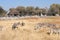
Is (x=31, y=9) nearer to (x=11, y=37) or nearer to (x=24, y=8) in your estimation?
(x=24, y=8)

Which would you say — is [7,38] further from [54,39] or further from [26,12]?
[26,12]

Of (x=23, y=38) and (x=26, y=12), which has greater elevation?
(x=23, y=38)

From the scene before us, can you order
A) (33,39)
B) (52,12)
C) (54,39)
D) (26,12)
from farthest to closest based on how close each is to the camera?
1. (26,12)
2. (52,12)
3. (54,39)
4. (33,39)

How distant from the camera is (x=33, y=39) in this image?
16.6 metres

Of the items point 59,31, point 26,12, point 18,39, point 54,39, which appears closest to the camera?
point 18,39

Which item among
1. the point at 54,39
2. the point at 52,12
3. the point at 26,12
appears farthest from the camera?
the point at 26,12

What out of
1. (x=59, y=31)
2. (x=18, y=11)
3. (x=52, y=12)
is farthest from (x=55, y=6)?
(x=59, y=31)

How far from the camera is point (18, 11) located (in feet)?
363

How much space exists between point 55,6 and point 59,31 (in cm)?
9376

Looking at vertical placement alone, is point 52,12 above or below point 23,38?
below

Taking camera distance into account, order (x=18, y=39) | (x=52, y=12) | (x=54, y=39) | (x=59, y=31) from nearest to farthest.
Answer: (x=18, y=39) < (x=54, y=39) < (x=59, y=31) < (x=52, y=12)

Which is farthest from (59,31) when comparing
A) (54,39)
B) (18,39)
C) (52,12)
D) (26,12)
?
(26,12)

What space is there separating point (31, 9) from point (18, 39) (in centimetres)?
10127

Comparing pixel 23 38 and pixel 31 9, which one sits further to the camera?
pixel 31 9
